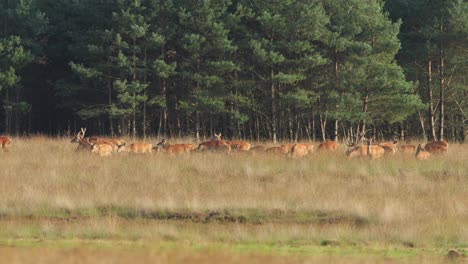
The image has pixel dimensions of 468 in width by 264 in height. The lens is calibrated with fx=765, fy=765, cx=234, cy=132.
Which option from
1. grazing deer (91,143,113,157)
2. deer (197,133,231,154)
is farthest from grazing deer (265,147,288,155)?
grazing deer (91,143,113,157)

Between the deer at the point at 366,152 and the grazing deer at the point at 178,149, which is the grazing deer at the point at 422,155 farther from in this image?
the grazing deer at the point at 178,149

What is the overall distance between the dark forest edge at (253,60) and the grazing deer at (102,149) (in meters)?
13.8

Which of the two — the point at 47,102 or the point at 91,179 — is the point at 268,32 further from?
the point at 91,179

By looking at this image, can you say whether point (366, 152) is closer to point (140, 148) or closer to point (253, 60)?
point (140, 148)

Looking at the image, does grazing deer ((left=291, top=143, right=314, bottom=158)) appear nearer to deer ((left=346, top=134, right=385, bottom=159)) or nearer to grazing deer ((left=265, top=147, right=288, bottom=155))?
grazing deer ((left=265, top=147, right=288, bottom=155))

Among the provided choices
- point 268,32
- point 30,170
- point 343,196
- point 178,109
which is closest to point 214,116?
point 178,109

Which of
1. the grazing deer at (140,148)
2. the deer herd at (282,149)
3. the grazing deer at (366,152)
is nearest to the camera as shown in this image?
the grazing deer at (366,152)

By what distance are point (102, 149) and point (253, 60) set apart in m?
17.9

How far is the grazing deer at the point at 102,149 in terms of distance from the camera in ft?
74.0

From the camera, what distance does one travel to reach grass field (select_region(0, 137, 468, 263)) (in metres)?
9.77

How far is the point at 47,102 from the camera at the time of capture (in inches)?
1924

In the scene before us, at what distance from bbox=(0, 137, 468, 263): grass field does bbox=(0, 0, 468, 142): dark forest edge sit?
16.7 m

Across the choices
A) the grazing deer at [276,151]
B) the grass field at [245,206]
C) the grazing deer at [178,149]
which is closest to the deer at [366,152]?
the grass field at [245,206]

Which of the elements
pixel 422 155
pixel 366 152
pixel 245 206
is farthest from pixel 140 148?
pixel 245 206
